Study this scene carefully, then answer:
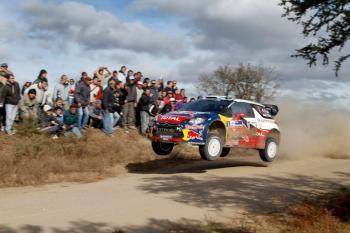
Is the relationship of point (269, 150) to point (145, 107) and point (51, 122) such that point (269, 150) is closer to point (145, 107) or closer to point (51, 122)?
point (145, 107)

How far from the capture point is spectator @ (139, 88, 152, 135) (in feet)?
75.0

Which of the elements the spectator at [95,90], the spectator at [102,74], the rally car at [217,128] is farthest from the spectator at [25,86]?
the rally car at [217,128]

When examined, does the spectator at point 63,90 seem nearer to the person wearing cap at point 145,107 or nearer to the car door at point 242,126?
the person wearing cap at point 145,107

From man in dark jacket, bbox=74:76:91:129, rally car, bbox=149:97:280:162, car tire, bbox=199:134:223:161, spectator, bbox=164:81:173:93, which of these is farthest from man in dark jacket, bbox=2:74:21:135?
spectator, bbox=164:81:173:93

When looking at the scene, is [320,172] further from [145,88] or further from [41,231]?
[41,231]

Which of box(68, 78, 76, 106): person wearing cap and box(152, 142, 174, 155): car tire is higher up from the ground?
box(68, 78, 76, 106): person wearing cap

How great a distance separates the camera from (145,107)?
23000 mm

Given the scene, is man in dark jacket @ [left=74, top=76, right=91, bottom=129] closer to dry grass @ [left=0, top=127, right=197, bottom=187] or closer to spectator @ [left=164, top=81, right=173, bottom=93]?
dry grass @ [left=0, top=127, right=197, bottom=187]

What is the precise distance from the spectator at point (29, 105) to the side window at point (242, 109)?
278 inches

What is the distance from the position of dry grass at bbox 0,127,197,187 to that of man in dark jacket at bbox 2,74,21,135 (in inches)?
21.5

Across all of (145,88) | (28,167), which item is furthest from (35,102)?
(145,88)

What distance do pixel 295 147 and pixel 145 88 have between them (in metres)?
7.52

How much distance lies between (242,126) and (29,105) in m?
7.63

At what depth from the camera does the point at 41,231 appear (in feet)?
31.6
